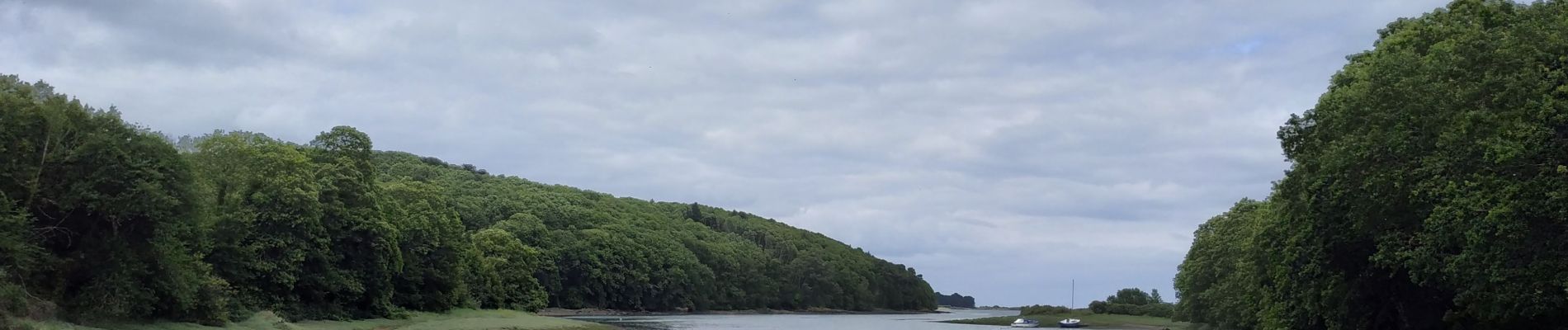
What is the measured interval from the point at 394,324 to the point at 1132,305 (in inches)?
4743

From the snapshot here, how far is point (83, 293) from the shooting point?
47094 millimetres

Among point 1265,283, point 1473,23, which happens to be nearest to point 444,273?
point 1265,283

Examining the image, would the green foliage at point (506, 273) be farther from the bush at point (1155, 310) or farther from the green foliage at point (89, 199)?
the bush at point (1155, 310)

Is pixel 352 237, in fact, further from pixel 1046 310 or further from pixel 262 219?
pixel 1046 310

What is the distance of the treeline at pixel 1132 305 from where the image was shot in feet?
539

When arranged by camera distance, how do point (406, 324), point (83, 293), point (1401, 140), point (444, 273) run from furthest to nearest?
point (444, 273) → point (406, 324) → point (83, 293) → point (1401, 140)

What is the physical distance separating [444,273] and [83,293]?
4911cm

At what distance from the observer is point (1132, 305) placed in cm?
17150

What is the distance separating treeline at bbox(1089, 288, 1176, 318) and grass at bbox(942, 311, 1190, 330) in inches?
78.6

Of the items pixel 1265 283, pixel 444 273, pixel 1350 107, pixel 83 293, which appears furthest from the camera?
pixel 444 273

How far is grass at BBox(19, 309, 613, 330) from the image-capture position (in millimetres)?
47688

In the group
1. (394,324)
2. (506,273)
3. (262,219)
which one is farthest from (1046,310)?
(262,219)

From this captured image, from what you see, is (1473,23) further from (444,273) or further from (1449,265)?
(444,273)

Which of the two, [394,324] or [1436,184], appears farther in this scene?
[394,324]
